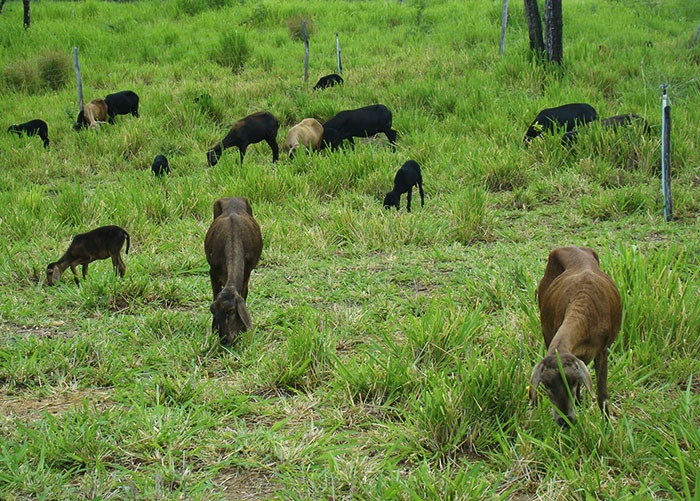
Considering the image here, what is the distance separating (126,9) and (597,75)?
13677mm

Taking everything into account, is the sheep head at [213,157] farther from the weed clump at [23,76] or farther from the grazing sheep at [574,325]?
the grazing sheep at [574,325]

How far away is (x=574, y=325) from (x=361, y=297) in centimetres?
245

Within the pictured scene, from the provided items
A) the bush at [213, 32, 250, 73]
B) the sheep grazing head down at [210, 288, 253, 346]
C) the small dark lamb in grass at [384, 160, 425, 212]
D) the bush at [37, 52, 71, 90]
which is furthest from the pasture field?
the bush at [213, 32, 250, 73]

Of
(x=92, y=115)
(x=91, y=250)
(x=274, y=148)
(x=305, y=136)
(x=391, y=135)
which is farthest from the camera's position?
(x=92, y=115)

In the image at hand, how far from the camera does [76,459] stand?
11.3ft

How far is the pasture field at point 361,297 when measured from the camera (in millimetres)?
3352

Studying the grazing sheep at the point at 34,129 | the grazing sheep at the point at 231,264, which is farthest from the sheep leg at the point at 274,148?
the grazing sheep at the point at 231,264

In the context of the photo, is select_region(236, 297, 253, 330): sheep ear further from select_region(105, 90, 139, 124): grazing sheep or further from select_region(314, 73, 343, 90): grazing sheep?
select_region(314, 73, 343, 90): grazing sheep

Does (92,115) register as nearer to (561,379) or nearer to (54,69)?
(54,69)

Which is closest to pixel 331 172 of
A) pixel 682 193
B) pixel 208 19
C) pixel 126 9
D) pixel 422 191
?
pixel 422 191

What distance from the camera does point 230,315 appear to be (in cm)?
461

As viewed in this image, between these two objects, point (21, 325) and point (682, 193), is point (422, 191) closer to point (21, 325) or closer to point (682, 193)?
point (682, 193)

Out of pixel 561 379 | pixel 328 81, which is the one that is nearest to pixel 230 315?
pixel 561 379

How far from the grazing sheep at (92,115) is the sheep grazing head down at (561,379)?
10.3 metres
